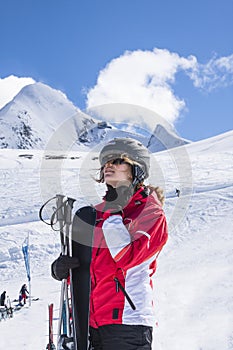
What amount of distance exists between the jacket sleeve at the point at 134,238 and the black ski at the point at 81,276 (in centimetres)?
16

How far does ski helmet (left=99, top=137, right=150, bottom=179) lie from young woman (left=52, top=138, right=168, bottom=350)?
28cm

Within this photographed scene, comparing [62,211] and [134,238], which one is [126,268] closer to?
[134,238]

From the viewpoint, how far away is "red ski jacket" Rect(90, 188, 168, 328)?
2170mm

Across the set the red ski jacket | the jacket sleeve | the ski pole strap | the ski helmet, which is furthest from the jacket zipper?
the ski helmet

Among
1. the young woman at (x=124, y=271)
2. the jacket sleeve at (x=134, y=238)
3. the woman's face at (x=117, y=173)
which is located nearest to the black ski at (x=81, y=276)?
the young woman at (x=124, y=271)

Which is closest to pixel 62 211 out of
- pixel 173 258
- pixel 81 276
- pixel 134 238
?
pixel 81 276

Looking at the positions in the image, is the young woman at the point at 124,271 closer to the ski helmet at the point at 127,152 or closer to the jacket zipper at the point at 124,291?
the jacket zipper at the point at 124,291

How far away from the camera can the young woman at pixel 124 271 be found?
2.16 m

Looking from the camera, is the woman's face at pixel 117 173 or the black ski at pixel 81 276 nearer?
the black ski at pixel 81 276

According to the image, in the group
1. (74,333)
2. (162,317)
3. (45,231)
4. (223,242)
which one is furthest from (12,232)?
(74,333)

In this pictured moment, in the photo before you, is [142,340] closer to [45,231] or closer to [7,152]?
[45,231]

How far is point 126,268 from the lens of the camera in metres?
2.20

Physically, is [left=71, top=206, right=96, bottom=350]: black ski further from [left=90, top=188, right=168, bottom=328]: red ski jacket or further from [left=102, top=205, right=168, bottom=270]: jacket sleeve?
[left=102, top=205, right=168, bottom=270]: jacket sleeve

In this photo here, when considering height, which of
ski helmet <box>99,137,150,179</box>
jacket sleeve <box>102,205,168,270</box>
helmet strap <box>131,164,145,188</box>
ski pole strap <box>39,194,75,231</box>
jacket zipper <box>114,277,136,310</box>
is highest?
ski helmet <box>99,137,150,179</box>
